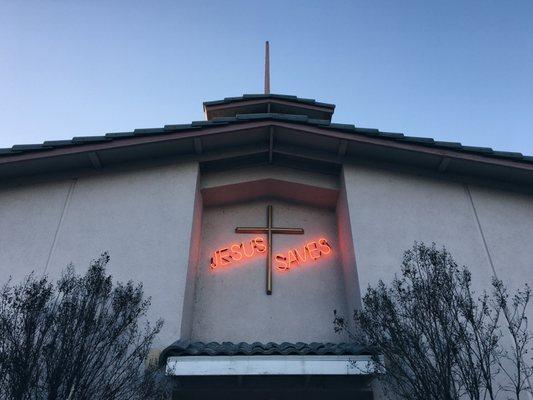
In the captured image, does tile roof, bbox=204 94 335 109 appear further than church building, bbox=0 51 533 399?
Yes

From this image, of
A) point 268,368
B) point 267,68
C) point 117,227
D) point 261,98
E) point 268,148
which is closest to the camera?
point 268,368

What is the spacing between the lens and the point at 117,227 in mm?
8852

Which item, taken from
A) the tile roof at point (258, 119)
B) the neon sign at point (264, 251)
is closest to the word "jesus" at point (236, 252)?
the neon sign at point (264, 251)

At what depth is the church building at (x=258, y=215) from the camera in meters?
8.45

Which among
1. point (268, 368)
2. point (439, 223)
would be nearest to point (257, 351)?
point (268, 368)

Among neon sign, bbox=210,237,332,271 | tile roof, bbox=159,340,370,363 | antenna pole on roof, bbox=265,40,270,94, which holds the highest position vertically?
antenna pole on roof, bbox=265,40,270,94

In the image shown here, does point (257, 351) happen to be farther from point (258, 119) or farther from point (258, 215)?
point (258, 119)

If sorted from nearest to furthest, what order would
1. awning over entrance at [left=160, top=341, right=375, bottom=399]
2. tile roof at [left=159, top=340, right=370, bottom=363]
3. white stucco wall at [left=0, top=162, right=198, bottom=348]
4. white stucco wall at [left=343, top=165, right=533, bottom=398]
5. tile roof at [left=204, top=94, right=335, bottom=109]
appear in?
awning over entrance at [left=160, top=341, right=375, bottom=399], tile roof at [left=159, top=340, right=370, bottom=363], white stucco wall at [left=0, top=162, right=198, bottom=348], white stucco wall at [left=343, top=165, right=533, bottom=398], tile roof at [left=204, top=94, right=335, bottom=109]

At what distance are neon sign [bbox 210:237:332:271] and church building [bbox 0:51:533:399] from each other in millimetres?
24

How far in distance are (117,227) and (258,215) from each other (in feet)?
9.94

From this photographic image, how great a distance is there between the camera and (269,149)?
10203mm

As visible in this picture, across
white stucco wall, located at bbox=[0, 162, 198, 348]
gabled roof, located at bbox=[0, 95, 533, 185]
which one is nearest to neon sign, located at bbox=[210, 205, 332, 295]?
white stucco wall, located at bbox=[0, 162, 198, 348]

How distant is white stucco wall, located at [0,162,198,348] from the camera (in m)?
8.17

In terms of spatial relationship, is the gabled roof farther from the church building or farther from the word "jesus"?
the word "jesus"
